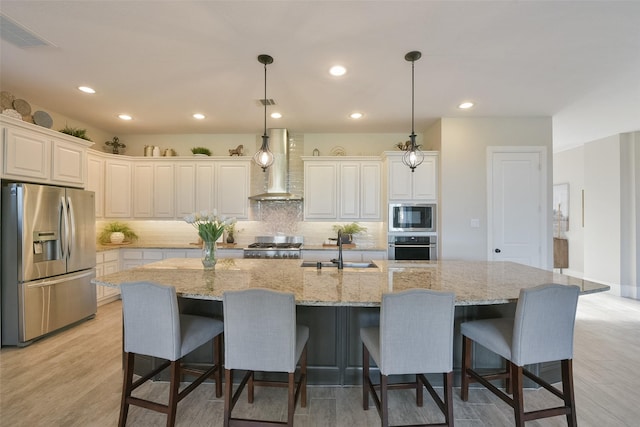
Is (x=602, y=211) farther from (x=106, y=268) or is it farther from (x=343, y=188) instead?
(x=106, y=268)

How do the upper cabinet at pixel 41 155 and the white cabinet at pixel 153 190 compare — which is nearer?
the upper cabinet at pixel 41 155

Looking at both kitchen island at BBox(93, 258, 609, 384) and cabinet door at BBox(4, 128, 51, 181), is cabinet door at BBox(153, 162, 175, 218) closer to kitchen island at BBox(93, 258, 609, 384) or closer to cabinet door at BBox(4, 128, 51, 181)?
cabinet door at BBox(4, 128, 51, 181)

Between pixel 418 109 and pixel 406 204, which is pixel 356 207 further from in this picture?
pixel 418 109

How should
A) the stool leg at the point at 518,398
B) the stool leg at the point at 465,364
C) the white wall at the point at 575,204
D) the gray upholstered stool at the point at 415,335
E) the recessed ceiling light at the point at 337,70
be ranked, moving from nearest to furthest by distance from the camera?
the gray upholstered stool at the point at 415,335, the stool leg at the point at 518,398, the stool leg at the point at 465,364, the recessed ceiling light at the point at 337,70, the white wall at the point at 575,204

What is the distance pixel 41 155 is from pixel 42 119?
0.55 m

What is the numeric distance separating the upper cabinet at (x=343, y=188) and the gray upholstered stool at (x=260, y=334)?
3.25 metres

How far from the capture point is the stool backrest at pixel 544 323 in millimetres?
1686

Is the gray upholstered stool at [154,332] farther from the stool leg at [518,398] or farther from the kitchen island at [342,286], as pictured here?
the stool leg at [518,398]

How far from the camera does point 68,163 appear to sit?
363cm

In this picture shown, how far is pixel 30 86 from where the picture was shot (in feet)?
10.6

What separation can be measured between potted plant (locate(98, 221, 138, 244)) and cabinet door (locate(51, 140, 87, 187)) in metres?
1.25

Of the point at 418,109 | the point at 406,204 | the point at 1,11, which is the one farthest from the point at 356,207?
the point at 1,11

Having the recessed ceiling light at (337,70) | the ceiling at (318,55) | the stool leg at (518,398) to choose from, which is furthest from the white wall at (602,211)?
the recessed ceiling light at (337,70)

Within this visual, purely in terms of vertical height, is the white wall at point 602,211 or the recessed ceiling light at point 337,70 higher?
the recessed ceiling light at point 337,70
